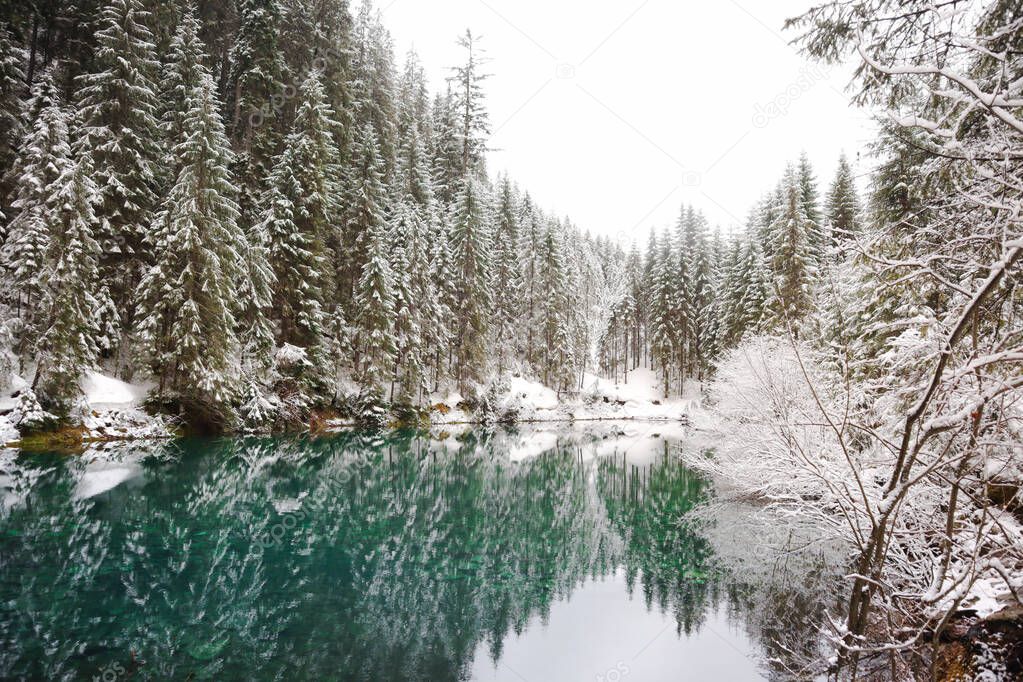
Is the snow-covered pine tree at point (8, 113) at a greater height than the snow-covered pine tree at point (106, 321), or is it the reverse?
the snow-covered pine tree at point (8, 113)

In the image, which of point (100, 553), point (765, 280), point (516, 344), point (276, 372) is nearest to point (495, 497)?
point (100, 553)

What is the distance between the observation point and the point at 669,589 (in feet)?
32.1

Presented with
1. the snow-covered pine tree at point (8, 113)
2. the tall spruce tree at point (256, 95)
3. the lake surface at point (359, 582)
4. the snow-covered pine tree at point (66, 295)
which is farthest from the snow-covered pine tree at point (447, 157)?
the lake surface at point (359, 582)

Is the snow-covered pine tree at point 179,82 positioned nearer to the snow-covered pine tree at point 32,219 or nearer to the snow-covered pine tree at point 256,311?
the snow-covered pine tree at point 256,311

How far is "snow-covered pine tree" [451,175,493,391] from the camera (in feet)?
127

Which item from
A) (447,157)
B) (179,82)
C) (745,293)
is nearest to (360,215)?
(179,82)

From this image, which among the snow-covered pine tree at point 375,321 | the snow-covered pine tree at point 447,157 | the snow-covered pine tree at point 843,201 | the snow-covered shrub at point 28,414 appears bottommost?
the snow-covered shrub at point 28,414

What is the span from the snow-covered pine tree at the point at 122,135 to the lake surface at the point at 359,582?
943cm

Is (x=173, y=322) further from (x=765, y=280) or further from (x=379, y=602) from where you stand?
(x=765, y=280)

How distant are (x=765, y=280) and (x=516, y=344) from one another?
73.3 feet

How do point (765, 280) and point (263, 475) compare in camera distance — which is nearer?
point (263, 475)

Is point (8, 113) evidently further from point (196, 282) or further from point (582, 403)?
point (582, 403)

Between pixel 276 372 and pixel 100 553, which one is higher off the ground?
pixel 276 372

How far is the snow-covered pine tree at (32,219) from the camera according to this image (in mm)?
18328
